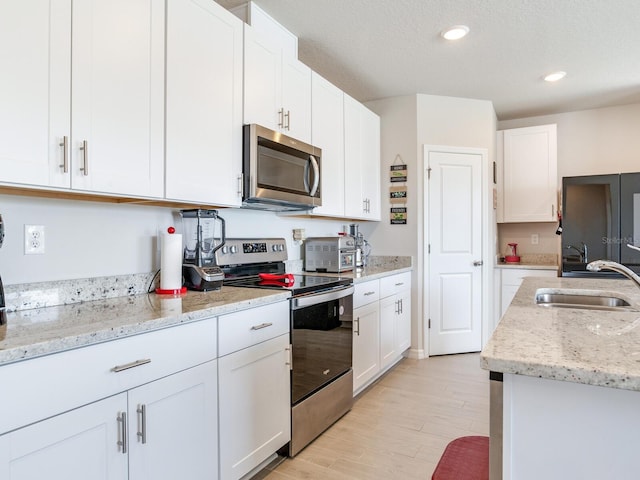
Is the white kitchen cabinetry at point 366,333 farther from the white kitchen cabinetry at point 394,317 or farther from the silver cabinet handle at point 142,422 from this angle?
the silver cabinet handle at point 142,422

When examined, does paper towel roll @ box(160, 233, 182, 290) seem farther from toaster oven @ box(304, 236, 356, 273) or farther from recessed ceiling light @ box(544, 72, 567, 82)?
recessed ceiling light @ box(544, 72, 567, 82)

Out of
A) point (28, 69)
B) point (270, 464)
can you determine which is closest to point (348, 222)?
point (270, 464)

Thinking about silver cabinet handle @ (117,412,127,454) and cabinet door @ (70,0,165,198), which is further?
cabinet door @ (70,0,165,198)

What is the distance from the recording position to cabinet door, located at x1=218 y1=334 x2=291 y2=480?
1.68m

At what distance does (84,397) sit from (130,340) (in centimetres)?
20

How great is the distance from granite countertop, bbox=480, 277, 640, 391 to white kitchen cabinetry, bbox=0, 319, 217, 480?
1.05 m

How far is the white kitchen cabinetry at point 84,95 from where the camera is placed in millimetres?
1270

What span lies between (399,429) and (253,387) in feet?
3.62

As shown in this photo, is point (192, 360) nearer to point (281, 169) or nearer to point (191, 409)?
point (191, 409)

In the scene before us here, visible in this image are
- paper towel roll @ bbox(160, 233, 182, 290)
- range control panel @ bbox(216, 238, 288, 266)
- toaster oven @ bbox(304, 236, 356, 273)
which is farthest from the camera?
toaster oven @ bbox(304, 236, 356, 273)

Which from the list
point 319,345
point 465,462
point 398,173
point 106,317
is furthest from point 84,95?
point 398,173

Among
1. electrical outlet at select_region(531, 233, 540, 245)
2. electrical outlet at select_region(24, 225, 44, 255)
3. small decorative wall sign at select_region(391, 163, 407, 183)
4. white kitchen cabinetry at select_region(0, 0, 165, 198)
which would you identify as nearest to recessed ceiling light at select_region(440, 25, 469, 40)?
small decorative wall sign at select_region(391, 163, 407, 183)

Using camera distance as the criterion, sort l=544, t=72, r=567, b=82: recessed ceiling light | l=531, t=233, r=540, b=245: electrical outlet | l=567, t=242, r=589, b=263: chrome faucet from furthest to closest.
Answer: l=531, t=233, r=540, b=245: electrical outlet, l=567, t=242, r=589, b=263: chrome faucet, l=544, t=72, r=567, b=82: recessed ceiling light

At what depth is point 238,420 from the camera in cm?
174
